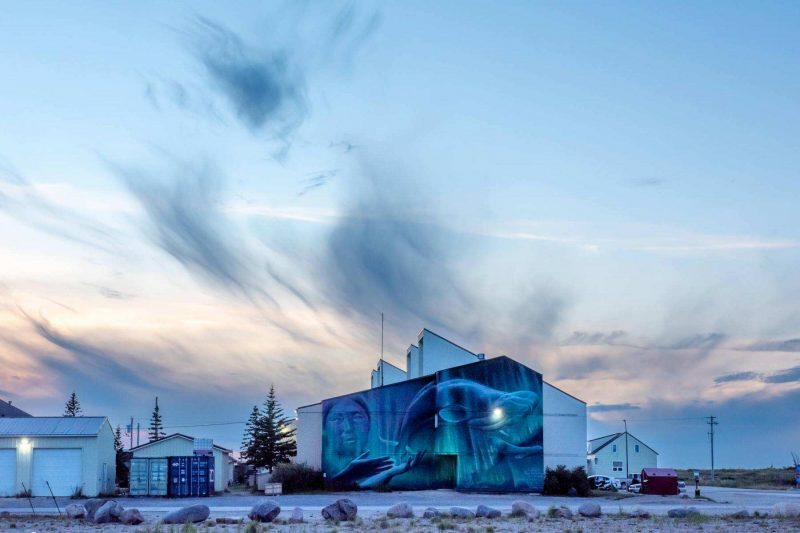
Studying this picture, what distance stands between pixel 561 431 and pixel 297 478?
17.9m

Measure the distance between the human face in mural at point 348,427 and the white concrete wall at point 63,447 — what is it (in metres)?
14.7

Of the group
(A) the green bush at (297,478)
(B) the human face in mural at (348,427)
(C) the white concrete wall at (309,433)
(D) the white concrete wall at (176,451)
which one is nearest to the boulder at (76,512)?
(D) the white concrete wall at (176,451)

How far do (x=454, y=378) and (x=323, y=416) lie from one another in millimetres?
8589

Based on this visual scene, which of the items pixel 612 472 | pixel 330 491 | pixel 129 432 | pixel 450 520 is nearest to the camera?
pixel 450 520

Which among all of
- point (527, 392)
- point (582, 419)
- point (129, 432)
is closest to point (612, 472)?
point (582, 419)

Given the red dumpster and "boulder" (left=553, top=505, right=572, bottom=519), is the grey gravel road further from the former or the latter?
the red dumpster

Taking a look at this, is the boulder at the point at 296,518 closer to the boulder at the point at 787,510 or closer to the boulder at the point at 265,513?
the boulder at the point at 265,513

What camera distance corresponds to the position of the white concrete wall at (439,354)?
6544 cm

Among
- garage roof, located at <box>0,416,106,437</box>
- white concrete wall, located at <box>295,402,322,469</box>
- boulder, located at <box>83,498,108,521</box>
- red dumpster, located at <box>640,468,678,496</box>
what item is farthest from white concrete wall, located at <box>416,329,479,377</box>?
boulder, located at <box>83,498,108,521</box>

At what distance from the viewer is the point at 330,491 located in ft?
191

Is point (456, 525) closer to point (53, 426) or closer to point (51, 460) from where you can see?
point (51, 460)

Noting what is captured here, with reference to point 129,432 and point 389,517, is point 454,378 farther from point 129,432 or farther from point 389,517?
point 129,432

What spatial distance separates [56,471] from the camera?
169ft

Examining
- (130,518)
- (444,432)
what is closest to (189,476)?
(444,432)
